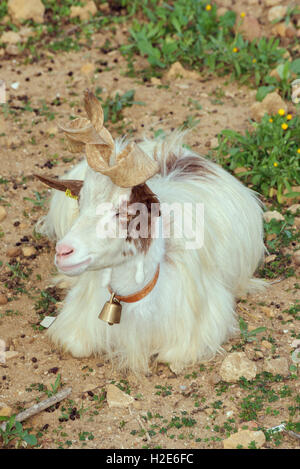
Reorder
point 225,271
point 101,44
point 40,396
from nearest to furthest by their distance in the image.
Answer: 1. point 40,396
2. point 225,271
3. point 101,44

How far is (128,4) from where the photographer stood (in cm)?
777

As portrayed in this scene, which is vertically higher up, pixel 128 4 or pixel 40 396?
pixel 128 4

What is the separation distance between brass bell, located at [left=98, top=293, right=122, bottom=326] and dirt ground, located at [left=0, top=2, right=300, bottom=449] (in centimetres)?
46

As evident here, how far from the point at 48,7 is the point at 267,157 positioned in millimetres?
3771

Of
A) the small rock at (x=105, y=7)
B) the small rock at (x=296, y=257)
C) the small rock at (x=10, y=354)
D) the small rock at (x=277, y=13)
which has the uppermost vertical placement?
the small rock at (x=105, y=7)

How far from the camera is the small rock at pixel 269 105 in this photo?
243 inches

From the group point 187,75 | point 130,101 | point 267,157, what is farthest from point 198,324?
point 187,75

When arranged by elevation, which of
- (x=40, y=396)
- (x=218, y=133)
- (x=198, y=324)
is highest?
(x=218, y=133)

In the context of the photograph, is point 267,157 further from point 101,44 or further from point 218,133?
point 101,44

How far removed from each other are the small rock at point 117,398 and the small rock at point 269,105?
3.31m

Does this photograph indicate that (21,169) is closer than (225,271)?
No

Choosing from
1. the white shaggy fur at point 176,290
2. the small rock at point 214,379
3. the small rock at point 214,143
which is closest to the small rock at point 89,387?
the white shaggy fur at point 176,290

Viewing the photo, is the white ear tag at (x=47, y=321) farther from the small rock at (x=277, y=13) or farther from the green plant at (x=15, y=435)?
the small rock at (x=277, y=13)

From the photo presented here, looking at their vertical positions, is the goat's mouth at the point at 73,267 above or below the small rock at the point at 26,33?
below
